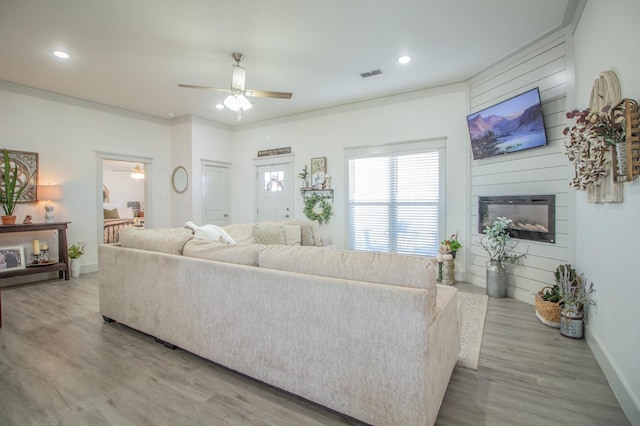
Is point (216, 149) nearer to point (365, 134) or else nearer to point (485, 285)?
point (365, 134)

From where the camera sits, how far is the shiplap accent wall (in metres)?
3.31

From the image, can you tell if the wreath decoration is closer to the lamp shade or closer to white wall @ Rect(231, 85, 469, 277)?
white wall @ Rect(231, 85, 469, 277)

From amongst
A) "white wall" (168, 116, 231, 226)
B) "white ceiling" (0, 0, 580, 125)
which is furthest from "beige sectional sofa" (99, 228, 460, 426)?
"white wall" (168, 116, 231, 226)

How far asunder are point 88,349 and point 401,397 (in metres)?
2.51

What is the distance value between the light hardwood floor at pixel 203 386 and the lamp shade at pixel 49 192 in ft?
7.90

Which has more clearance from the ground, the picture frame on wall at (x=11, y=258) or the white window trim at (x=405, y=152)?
the white window trim at (x=405, y=152)

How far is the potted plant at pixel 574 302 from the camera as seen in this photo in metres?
2.67

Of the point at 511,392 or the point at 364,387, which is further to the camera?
the point at 511,392

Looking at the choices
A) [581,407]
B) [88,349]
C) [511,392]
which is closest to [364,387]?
[511,392]

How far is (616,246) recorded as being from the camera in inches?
80.4

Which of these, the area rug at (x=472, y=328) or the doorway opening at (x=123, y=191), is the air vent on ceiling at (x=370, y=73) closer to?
the area rug at (x=472, y=328)

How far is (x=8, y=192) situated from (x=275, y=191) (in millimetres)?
4103

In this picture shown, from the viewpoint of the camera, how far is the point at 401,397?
1.45 m

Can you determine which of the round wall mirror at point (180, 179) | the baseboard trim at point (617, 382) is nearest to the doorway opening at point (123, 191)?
the round wall mirror at point (180, 179)
